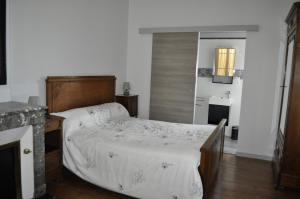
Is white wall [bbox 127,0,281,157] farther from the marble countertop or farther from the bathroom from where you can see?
the marble countertop

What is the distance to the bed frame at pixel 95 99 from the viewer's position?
8.31 feet

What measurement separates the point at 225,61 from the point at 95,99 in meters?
3.01

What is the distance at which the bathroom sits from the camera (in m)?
5.41

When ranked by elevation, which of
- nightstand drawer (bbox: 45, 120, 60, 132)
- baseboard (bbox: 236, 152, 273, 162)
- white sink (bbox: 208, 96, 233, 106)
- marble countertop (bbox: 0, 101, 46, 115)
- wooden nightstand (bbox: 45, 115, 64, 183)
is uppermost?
marble countertop (bbox: 0, 101, 46, 115)

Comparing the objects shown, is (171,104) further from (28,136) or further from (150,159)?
(28,136)

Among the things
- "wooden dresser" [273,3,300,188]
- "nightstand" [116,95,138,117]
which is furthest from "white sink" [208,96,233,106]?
"wooden dresser" [273,3,300,188]

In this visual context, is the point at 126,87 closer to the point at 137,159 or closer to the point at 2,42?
the point at 137,159

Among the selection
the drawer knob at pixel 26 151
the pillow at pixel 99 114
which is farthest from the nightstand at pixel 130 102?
the drawer knob at pixel 26 151

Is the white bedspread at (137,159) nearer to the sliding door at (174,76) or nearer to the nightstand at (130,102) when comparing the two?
the nightstand at (130,102)

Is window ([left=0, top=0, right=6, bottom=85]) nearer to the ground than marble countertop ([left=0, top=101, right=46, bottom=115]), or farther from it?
farther from it

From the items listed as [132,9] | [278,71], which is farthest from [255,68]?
[132,9]

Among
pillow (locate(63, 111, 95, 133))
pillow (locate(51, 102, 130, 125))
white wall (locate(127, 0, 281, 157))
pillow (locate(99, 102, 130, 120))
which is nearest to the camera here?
pillow (locate(63, 111, 95, 133))

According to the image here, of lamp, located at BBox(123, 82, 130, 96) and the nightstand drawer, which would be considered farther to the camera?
lamp, located at BBox(123, 82, 130, 96)

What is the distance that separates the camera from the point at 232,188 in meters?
3.05
